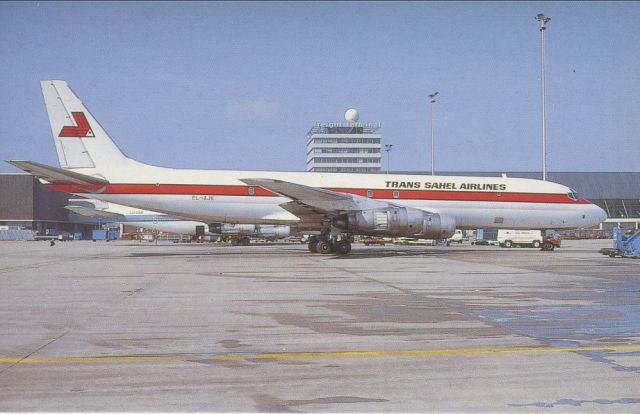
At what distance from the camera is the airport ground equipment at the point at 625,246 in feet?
91.6

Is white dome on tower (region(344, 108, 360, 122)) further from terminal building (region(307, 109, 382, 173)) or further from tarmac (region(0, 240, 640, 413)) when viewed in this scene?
tarmac (region(0, 240, 640, 413))

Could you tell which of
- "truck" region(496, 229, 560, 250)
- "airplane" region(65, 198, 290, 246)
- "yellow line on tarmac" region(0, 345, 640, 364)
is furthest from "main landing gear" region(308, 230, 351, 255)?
"truck" region(496, 229, 560, 250)

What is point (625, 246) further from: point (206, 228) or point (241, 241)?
point (206, 228)

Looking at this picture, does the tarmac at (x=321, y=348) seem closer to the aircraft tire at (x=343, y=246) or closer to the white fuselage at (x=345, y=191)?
the white fuselage at (x=345, y=191)

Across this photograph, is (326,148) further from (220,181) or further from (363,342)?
(363,342)

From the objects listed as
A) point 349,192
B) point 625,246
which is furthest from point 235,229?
point 625,246

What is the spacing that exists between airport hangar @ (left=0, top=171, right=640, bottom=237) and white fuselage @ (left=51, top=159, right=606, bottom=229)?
6334 centimetres

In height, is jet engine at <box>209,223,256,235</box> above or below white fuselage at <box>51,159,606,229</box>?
below

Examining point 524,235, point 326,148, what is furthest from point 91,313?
point 326,148

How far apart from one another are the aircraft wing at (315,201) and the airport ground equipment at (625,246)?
11.4m

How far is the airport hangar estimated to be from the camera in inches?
3794

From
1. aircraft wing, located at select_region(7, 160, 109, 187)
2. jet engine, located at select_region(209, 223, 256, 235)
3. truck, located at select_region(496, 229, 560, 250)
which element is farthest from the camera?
jet engine, located at select_region(209, 223, 256, 235)

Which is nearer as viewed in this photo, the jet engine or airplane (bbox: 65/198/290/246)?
the jet engine

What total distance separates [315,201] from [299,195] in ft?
3.06
